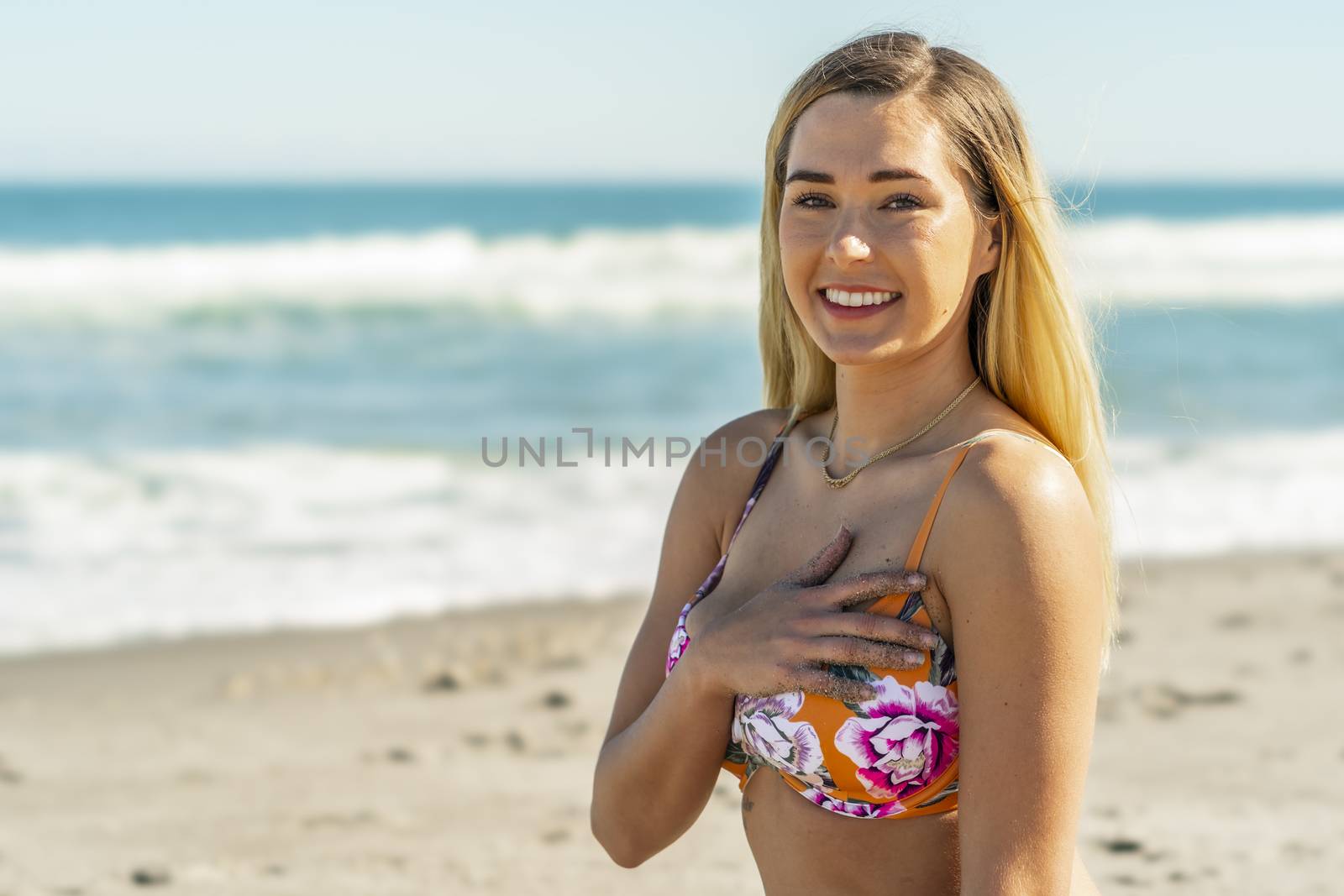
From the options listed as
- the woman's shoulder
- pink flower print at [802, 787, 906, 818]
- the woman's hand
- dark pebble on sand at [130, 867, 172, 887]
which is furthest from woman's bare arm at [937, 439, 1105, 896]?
dark pebble on sand at [130, 867, 172, 887]

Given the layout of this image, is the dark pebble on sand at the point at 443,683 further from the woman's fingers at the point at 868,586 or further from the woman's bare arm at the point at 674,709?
the woman's fingers at the point at 868,586

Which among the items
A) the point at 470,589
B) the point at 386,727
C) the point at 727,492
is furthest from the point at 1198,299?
the point at 727,492

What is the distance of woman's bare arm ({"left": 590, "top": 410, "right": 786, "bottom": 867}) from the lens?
2281mm

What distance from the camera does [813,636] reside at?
204 centimetres

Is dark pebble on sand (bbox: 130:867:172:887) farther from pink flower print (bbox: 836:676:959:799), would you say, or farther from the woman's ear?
the woman's ear

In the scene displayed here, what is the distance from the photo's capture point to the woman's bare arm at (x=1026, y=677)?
187cm

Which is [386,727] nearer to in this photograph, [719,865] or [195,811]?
[195,811]

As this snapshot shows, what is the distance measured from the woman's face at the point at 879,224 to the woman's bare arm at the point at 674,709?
0.47 meters

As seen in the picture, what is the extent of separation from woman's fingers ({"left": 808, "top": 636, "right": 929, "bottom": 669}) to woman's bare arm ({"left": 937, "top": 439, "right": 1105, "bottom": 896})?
0.08 m

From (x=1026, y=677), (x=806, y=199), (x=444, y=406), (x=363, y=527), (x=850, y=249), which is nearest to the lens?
(x=1026, y=677)

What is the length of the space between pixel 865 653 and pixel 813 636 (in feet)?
0.30

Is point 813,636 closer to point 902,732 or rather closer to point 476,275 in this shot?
point 902,732

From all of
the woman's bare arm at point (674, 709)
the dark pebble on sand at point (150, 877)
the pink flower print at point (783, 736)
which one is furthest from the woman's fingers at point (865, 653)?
the dark pebble on sand at point (150, 877)

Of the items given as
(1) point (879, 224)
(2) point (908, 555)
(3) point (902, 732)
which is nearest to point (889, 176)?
(1) point (879, 224)
